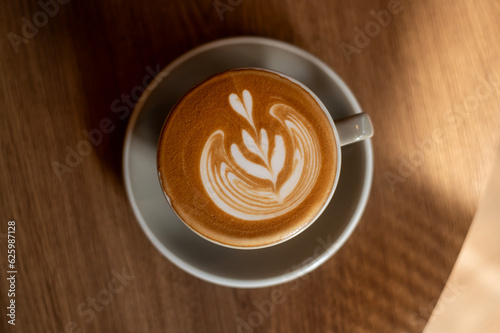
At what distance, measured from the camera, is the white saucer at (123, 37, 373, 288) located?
798 millimetres

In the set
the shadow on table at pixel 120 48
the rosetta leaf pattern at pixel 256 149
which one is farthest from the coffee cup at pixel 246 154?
the shadow on table at pixel 120 48

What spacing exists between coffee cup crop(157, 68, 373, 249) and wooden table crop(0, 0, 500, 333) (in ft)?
0.51

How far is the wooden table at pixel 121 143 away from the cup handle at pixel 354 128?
0.14 m

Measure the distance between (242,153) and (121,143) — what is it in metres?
0.26

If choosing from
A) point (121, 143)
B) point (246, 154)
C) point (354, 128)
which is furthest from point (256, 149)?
point (121, 143)

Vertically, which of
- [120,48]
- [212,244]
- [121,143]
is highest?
[120,48]

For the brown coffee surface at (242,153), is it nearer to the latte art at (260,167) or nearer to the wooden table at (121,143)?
the latte art at (260,167)

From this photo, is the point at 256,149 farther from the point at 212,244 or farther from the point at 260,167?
the point at 212,244

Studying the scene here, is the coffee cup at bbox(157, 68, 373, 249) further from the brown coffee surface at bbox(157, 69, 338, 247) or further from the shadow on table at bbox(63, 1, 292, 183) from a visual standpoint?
the shadow on table at bbox(63, 1, 292, 183)

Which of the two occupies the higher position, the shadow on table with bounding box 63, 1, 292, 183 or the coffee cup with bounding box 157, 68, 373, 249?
the shadow on table with bounding box 63, 1, 292, 183

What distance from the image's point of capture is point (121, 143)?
83 centimetres

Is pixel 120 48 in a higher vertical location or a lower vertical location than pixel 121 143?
higher

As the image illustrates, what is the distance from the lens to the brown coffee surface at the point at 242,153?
29.0 inches

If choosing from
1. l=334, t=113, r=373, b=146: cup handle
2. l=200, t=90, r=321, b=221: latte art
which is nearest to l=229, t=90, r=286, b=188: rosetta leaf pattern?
l=200, t=90, r=321, b=221: latte art
